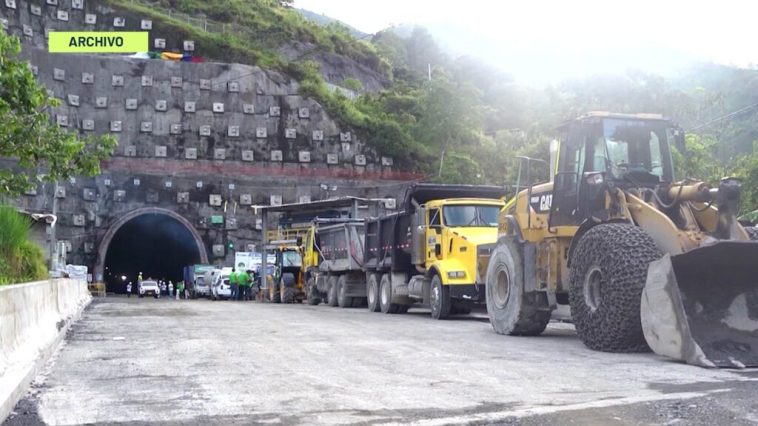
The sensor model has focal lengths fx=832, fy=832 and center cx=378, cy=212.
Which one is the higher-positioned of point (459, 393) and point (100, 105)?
point (100, 105)

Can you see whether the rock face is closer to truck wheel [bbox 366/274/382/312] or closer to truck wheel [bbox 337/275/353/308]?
truck wheel [bbox 337/275/353/308]

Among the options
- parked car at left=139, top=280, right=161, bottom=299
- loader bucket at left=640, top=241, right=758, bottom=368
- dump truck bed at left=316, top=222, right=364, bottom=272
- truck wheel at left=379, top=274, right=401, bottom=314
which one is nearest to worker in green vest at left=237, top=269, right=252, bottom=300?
dump truck bed at left=316, top=222, right=364, bottom=272

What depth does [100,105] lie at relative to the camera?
54594 millimetres

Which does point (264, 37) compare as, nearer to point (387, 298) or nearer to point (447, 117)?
point (447, 117)

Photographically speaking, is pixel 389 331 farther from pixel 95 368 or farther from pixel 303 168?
pixel 303 168

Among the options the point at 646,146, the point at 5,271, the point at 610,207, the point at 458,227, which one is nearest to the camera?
the point at 610,207

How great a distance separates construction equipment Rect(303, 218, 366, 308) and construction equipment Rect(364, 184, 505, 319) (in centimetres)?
249

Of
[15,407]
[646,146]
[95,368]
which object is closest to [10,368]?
[15,407]

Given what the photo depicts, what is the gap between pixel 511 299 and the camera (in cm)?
1349

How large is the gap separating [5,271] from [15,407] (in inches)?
299

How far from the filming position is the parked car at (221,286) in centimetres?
4462

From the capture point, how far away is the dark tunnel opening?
57312mm

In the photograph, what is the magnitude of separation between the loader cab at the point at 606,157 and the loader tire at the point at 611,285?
106 cm

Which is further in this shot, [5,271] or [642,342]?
[5,271]
